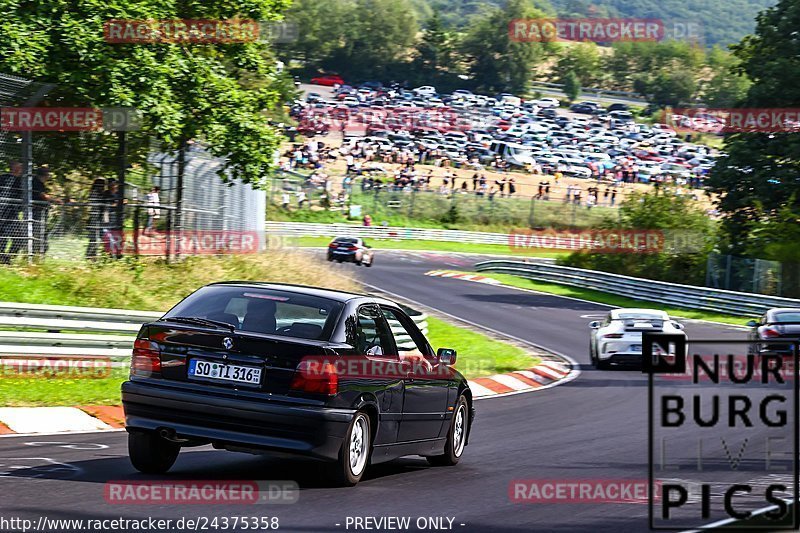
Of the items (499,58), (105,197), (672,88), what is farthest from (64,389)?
(672,88)

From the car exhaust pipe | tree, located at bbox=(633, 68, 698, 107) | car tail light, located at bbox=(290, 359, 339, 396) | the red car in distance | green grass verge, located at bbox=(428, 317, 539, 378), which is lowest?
green grass verge, located at bbox=(428, 317, 539, 378)

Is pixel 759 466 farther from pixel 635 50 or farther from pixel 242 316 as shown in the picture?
pixel 635 50

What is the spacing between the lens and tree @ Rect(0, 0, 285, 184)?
19812 mm

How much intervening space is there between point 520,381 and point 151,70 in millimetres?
8584

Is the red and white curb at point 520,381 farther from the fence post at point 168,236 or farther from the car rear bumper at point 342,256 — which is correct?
the car rear bumper at point 342,256

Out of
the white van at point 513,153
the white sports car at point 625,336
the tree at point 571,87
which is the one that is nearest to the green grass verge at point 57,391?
the white sports car at point 625,336

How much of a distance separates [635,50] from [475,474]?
154m

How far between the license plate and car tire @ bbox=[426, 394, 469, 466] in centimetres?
269

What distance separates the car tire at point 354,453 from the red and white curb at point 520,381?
8.77 meters

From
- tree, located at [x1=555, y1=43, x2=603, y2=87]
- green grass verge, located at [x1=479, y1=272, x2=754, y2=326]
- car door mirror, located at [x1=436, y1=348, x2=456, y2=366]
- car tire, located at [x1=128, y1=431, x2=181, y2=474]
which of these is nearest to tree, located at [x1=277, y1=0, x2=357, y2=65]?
tree, located at [x1=555, y1=43, x2=603, y2=87]

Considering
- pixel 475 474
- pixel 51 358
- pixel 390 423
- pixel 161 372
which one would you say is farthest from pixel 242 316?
pixel 51 358

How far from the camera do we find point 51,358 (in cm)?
1387

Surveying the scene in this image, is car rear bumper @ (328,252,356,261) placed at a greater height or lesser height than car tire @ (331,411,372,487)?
lesser

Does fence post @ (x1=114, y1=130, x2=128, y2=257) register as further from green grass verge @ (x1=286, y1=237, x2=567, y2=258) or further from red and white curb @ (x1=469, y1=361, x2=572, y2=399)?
green grass verge @ (x1=286, y1=237, x2=567, y2=258)
